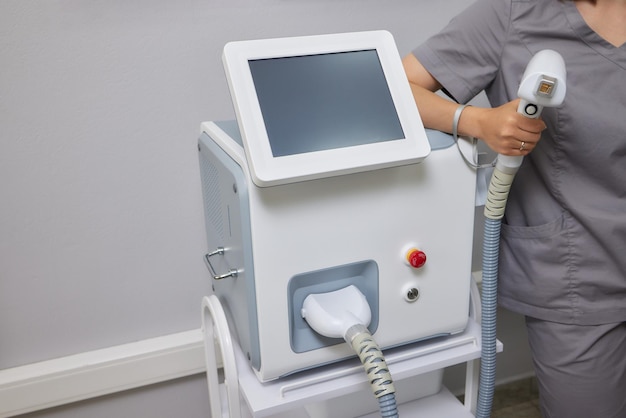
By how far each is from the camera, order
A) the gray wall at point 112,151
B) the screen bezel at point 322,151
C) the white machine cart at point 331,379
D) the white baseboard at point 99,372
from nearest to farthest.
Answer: the screen bezel at point 322,151
the white machine cart at point 331,379
the gray wall at point 112,151
the white baseboard at point 99,372

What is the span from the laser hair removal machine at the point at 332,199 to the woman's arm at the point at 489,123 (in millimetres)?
31

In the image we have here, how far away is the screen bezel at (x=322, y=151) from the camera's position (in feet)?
2.34

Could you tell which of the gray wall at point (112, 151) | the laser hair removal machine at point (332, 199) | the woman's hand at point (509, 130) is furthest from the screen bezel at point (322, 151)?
the gray wall at point (112, 151)

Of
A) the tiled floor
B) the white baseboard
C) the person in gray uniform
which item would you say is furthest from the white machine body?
Answer: the tiled floor

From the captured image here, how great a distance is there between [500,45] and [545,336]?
0.46m

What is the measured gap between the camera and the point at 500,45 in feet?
3.10

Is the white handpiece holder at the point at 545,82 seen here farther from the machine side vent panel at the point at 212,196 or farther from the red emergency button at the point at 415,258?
the machine side vent panel at the point at 212,196

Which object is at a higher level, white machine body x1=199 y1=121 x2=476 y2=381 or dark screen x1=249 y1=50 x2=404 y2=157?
dark screen x1=249 y1=50 x2=404 y2=157

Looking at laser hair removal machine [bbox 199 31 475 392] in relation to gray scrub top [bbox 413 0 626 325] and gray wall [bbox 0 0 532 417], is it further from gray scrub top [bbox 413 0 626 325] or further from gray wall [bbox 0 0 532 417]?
gray wall [bbox 0 0 532 417]

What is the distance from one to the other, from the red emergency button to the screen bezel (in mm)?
132

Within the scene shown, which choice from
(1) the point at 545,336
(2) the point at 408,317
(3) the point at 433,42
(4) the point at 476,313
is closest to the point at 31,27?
(3) the point at 433,42

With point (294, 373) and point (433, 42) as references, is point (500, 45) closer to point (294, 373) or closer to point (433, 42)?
point (433, 42)

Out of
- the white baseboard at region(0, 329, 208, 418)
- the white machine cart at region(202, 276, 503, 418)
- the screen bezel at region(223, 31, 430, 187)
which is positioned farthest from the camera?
the white baseboard at region(0, 329, 208, 418)

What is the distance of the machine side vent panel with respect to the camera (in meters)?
0.91
